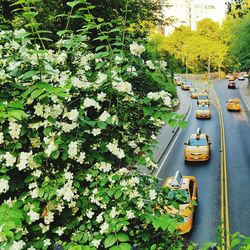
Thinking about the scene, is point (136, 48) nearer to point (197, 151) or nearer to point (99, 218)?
point (99, 218)

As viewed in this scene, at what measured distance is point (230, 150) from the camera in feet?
91.7

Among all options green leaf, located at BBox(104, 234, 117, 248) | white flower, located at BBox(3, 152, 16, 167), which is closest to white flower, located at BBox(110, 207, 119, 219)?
green leaf, located at BBox(104, 234, 117, 248)

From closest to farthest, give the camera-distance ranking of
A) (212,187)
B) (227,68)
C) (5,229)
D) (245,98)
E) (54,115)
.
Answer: (5,229) < (54,115) < (212,187) < (245,98) < (227,68)

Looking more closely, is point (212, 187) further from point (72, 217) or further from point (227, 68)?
point (227, 68)

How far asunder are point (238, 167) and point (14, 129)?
21336mm

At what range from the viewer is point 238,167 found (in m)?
23.2

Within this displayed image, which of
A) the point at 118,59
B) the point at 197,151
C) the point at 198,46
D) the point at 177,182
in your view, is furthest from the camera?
the point at 198,46

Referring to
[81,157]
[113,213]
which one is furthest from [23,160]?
[113,213]

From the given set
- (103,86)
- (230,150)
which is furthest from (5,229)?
(230,150)

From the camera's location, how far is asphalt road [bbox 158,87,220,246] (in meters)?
14.3

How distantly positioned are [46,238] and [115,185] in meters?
0.98

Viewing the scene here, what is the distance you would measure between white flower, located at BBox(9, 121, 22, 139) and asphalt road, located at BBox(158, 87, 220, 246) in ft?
27.2

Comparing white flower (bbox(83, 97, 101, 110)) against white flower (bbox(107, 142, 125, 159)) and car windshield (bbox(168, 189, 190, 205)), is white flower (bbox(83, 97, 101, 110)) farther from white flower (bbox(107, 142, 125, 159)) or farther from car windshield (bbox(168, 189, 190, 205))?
car windshield (bbox(168, 189, 190, 205))

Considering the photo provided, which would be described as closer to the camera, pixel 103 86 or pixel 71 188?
pixel 71 188
